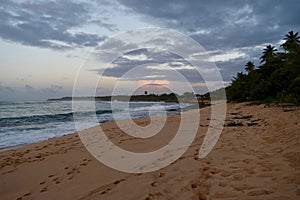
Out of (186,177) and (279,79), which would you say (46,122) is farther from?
(279,79)

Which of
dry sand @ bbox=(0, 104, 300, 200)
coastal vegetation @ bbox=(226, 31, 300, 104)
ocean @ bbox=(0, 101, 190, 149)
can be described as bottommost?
ocean @ bbox=(0, 101, 190, 149)

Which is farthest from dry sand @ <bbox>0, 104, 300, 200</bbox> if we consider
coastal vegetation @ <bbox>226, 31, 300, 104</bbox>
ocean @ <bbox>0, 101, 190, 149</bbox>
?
coastal vegetation @ <bbox>226, 31, 300, 104</bbox>

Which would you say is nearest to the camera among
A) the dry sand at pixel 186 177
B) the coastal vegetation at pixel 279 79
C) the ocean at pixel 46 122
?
the dry sand at pixel 186 177

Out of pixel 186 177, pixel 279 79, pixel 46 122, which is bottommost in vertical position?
pixel 46 122

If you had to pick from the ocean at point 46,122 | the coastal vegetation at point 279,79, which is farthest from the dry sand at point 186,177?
the coastal vegetation at point 279,79

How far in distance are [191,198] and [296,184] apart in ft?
3.86

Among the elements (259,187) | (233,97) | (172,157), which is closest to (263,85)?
(233,97)

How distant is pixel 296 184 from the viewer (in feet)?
8.58

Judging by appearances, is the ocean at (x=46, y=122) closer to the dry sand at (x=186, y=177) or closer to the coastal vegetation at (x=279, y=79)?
the dry sand at (x=186, y=177)

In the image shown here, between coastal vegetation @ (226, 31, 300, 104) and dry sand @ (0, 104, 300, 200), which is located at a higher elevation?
coastal vegetation @ (226, 31, 300, 104)

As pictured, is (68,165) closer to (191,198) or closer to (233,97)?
(191,198)

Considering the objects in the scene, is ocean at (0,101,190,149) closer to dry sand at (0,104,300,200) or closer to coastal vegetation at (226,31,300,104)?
dry sand at (0,104,300,200)

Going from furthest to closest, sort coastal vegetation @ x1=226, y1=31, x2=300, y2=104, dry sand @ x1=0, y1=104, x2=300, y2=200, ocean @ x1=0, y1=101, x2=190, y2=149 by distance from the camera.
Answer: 1. coastal vegetation @ x1=226, y1=31, x2=300, y2=104
2. ocean @ x1=0, y1=101, x2=190, y2=149
3. dry sand @ x1=0, y1=104, x2=300, y2=200

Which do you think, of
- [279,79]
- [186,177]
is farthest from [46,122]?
[279,79]
